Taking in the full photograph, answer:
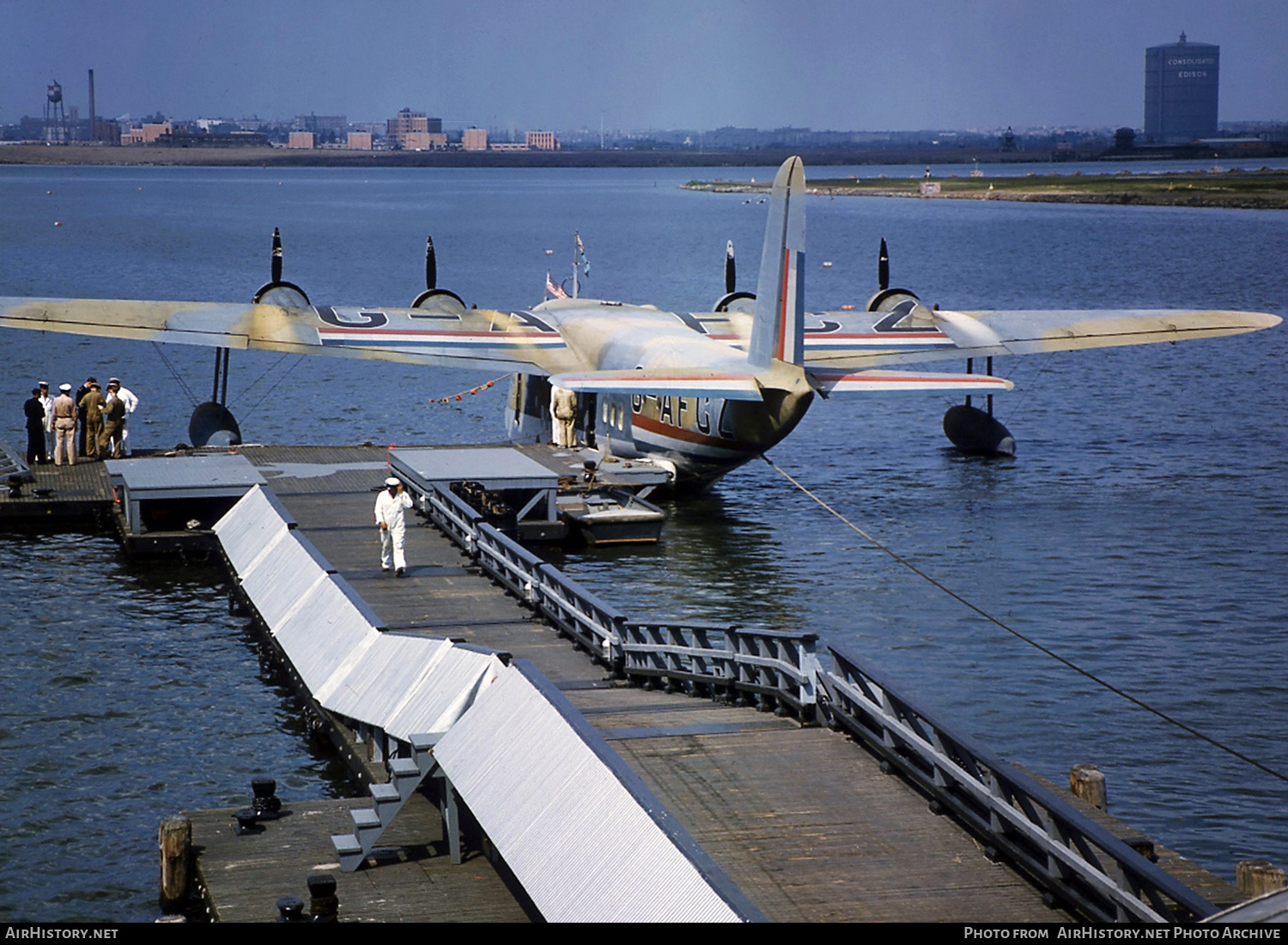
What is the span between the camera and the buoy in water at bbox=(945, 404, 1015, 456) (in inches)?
1836

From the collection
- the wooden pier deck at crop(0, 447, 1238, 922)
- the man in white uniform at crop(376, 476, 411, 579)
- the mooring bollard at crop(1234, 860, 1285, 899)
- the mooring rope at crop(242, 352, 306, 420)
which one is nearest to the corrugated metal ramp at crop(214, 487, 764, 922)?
the wooden pier deck at crop(0, 447, 1238, 922)

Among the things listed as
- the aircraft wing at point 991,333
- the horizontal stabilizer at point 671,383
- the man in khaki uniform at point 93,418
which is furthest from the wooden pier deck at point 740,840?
the aircraft wing at point 991,333

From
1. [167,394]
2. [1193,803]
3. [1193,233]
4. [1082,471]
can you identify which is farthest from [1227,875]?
[1193,233]

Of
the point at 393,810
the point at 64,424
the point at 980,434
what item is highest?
the point at 64,424

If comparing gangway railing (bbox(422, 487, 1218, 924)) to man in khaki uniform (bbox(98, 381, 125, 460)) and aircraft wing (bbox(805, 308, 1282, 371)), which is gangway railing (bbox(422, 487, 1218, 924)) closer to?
man in khaki uniform (bbox(98, 381, 125, 460))

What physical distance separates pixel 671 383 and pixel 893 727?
1755 centimetres

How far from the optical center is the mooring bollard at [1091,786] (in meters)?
18.3

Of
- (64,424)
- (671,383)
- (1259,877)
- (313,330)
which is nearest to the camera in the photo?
(1259,877)

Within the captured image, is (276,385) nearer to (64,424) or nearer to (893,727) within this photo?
(64,424)

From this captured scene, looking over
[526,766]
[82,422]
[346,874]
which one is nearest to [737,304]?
[82,422]

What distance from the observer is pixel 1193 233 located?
6004 inches

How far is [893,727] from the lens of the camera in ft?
52.7

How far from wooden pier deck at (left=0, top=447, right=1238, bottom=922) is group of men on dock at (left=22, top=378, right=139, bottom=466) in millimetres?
21387

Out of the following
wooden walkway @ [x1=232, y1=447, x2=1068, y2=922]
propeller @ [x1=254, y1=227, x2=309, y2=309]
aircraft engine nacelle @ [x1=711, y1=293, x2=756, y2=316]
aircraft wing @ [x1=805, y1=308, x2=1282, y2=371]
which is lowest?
wooden walkway @ [x1=232, y1=447, x2=1068, y2=922]
